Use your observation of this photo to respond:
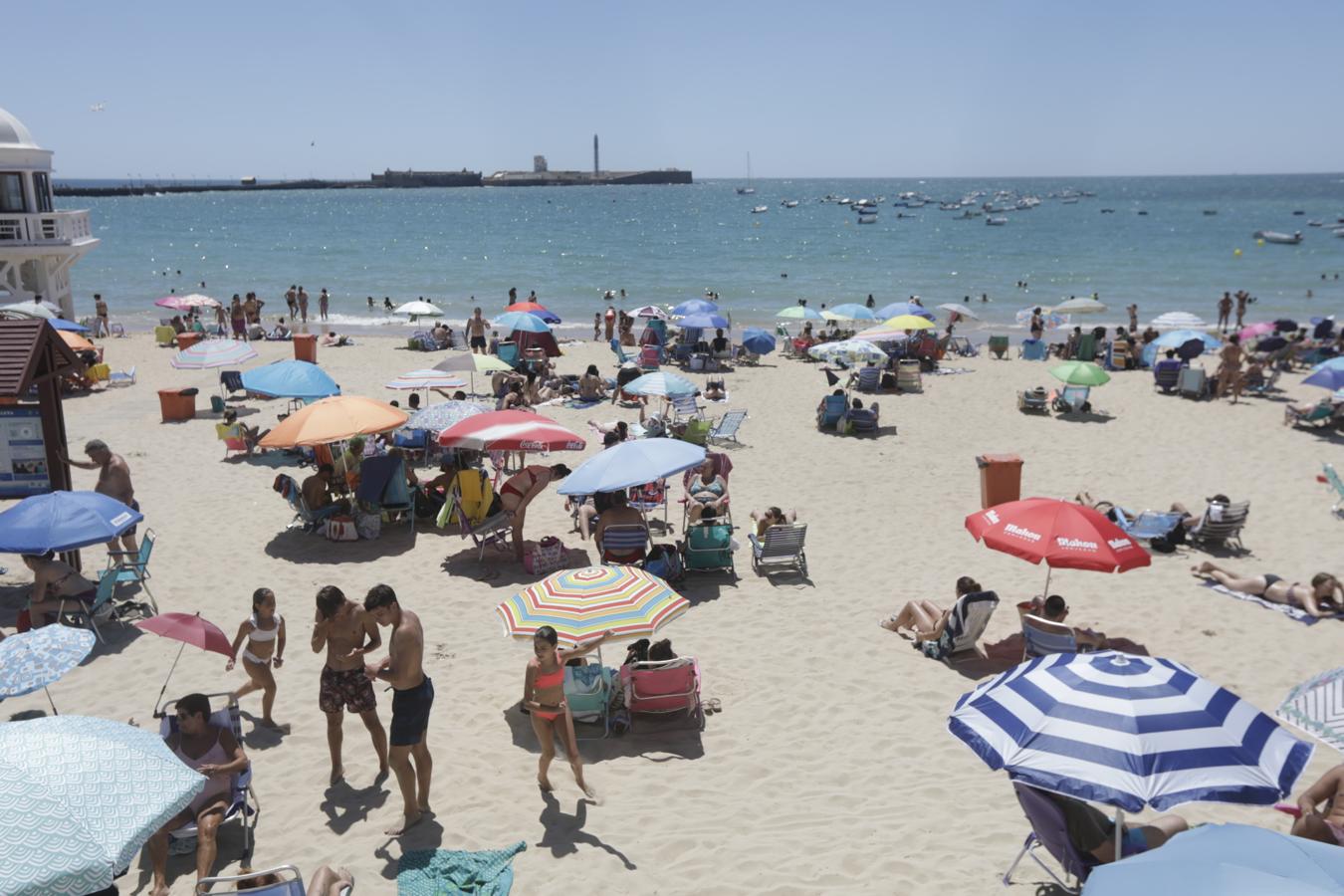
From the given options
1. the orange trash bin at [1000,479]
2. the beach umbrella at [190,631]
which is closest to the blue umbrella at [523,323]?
the orange trash bin at [1000,479]

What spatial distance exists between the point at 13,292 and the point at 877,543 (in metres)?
22.3

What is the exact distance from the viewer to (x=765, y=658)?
781 cm

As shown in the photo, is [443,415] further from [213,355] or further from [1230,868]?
[1230,868]

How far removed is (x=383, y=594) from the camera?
209 inches

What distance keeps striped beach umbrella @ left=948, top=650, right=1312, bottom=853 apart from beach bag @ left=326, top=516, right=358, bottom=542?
298 inches

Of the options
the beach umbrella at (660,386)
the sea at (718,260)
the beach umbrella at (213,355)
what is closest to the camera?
the beach umbrella at (660,386)

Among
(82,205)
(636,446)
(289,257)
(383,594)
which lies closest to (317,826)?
(383,594)

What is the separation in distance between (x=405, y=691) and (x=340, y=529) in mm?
5443

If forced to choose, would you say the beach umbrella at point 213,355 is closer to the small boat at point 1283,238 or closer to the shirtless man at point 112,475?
the shirtless man at point 112,475

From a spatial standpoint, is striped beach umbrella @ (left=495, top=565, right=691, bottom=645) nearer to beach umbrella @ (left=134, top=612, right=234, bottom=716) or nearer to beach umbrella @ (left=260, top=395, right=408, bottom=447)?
beach umbrella @ (left=134, top=612, right=234, bottom=716)

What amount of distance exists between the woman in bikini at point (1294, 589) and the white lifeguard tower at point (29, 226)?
2493cm

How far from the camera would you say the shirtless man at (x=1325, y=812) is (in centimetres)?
473

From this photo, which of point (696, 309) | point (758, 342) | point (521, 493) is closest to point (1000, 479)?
point (521, 493)

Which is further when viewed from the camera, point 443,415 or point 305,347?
point 305,347
